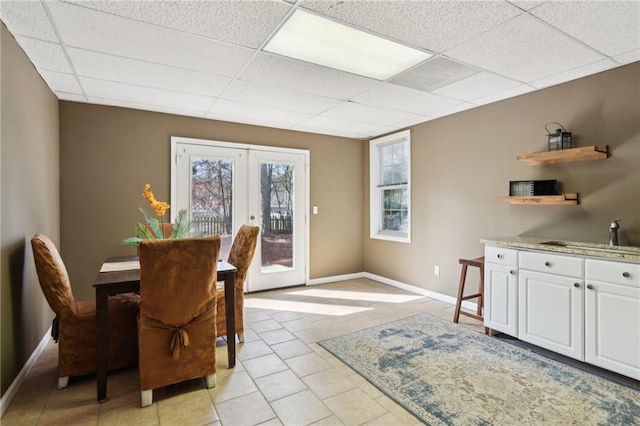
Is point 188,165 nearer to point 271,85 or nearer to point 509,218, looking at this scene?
point 271,85

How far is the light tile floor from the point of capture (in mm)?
1896

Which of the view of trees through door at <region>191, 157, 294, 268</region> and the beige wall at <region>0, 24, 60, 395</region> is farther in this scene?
the view of trees through door at <region>191, 157, 294, 268</region>

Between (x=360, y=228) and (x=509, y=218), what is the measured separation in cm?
247

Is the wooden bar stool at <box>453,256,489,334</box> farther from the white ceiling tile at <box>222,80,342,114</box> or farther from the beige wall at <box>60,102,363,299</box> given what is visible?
the beige wall at <box>60,102,363,299</box>

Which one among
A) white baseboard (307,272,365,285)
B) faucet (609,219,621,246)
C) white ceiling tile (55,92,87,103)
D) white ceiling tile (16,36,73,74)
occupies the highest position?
white ceiling tile (55,92,87,103)

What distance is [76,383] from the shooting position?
7.43ft

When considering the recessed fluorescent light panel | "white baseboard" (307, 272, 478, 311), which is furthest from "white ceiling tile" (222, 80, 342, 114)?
"white baseboard" (307, 272, 478, 311)

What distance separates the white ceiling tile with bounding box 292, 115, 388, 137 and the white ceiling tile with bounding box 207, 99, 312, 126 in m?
0.19

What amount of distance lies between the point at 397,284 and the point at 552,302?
95.5 inches

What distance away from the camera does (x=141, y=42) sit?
2.27 m

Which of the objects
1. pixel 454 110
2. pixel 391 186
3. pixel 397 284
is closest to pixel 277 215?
pixel 391 186

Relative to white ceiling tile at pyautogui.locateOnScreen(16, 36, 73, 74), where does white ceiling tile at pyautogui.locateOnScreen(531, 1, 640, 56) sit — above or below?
below

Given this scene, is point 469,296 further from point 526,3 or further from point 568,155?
point 526,3

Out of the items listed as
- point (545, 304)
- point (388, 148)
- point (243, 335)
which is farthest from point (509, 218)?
point (243, 335)
